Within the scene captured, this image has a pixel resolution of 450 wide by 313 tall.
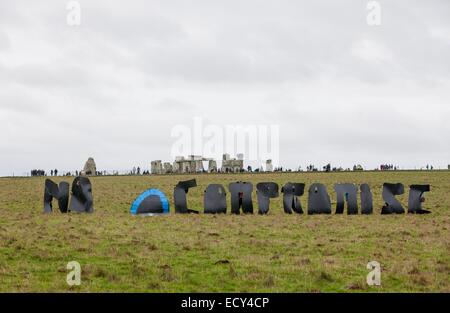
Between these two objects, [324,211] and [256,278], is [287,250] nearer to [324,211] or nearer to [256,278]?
[256,278]

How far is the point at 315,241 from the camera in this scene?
24609mm

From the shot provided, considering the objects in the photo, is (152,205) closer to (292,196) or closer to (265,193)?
(265,193)

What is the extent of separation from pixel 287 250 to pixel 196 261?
4.25m

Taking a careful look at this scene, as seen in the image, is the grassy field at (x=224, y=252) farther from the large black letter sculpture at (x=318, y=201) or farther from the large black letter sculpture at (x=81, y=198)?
the large black letter sculpture at (x=81, y=198)

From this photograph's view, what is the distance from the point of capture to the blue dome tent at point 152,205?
126 ft

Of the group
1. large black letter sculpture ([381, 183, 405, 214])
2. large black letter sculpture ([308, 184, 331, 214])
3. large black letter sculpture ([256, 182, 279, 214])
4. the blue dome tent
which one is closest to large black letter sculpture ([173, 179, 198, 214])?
the blue dome tent

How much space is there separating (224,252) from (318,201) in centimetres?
1770

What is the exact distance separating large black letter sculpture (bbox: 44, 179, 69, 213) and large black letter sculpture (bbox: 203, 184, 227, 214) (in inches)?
370

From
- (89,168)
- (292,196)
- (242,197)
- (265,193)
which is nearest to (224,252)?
(242,197)

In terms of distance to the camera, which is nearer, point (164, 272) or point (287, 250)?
point (164, 272)

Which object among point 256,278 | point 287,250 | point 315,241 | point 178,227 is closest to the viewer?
point 256,278

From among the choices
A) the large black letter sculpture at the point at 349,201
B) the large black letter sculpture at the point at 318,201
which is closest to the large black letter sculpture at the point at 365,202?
the large black letter sculpture at the point at 349,201

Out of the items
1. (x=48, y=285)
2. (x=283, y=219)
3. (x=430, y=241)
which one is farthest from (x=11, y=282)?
(x=283, y=219)

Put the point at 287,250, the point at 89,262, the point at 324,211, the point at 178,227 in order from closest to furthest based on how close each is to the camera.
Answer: the point at 89,262
the point at 287,250
the point at 178,227
the point at 324,211
